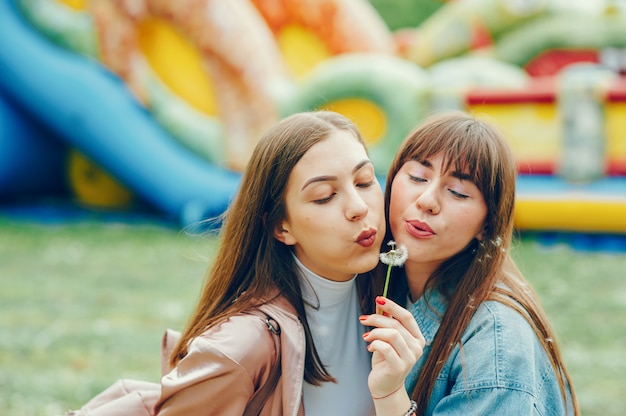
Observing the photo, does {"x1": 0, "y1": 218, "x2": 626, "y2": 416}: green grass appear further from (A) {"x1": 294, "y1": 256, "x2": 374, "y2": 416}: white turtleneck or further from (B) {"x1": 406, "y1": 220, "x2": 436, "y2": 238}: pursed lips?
(B) {"x1": 406, "y1": 220, "x2": 436, "y2": 238}: pursed lips

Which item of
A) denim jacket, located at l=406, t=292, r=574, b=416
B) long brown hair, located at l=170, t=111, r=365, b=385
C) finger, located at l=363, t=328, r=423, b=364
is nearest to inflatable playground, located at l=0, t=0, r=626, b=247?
long brown hair, located at l=170, t=111, r=365, b=385

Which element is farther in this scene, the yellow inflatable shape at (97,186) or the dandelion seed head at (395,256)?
the yellow inflatable shape at (97,186)

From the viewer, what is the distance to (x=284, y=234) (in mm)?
2043

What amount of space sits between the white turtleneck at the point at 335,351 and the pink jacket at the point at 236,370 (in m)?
0.08

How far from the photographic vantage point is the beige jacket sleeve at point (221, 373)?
1.84 metres

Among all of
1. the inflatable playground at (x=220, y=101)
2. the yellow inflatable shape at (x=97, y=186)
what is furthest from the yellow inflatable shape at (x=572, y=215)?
the yellow inflatable shape at (x=97, y=186)

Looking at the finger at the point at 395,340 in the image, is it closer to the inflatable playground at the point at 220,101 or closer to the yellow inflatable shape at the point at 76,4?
the inflatable playground at the point at 220,101

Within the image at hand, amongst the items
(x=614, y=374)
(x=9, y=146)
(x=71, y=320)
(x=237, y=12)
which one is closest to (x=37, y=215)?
(x=9, y=146)

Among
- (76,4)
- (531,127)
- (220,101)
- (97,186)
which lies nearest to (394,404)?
(531,127)

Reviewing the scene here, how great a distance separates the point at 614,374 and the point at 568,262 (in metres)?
2.22

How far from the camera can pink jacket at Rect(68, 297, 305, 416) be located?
184cm

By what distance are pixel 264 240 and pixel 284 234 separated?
0.07 m

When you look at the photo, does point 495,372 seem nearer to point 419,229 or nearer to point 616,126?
point 419,229

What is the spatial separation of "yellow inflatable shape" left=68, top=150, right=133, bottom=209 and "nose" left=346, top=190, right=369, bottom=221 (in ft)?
23.8
